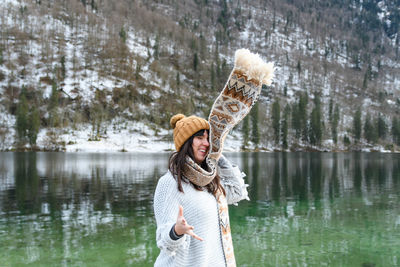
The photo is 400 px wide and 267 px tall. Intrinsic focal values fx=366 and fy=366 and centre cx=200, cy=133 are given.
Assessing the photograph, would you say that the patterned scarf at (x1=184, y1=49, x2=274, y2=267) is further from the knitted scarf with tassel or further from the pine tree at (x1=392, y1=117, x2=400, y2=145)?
the pine tree at (x1=392, y1=117, x2=400, y2=145)

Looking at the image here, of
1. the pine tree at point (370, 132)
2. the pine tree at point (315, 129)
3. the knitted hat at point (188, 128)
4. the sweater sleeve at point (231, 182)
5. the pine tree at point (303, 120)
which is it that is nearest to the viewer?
the knitted hat at point (188, 128)

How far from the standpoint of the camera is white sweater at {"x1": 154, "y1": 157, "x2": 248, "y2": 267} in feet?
10.4

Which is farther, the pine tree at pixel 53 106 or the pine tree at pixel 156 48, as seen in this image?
the pine tree at pixel 156 48

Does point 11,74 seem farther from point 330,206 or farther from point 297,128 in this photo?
point 330,206

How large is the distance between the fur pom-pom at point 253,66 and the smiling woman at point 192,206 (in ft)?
2.18

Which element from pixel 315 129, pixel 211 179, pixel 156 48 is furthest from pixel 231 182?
pixel 156 48

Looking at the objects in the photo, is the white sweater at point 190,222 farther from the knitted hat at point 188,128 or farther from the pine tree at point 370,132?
the pine tree at point 370,132

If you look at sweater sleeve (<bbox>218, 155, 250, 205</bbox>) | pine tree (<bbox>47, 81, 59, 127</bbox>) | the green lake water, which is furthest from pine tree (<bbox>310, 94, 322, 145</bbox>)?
sweater sleeve (<bbox>218, 155, 250, 205</bbox>)

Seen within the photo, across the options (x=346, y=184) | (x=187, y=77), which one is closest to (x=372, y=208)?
(x=346, y=184)

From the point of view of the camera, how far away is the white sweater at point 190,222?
3160 millimetres

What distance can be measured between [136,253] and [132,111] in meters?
106

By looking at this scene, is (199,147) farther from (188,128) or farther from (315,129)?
(315,129)

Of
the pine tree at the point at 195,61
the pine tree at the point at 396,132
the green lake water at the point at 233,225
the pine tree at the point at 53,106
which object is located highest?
the pine tree at the point at 195,61

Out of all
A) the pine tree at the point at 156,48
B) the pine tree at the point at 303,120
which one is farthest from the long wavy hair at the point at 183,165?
the pine tree at the point at 156,48
